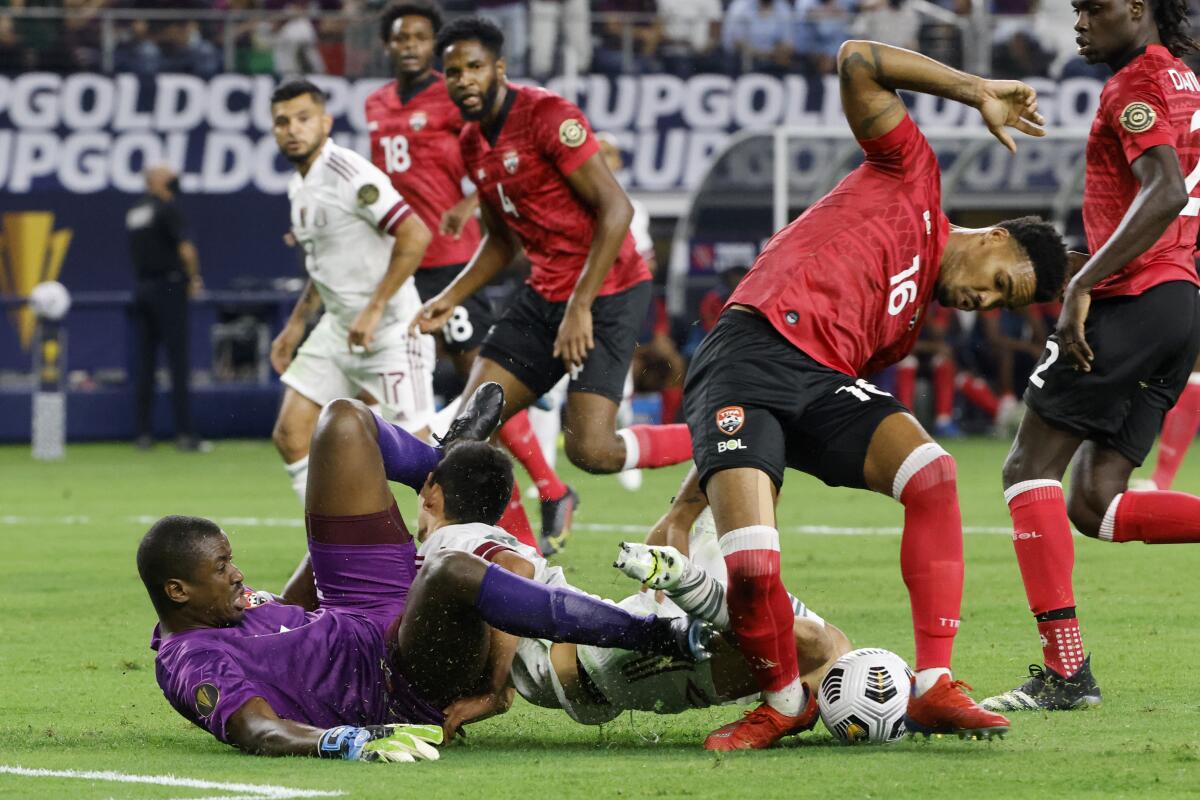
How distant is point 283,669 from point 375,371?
4838 mm

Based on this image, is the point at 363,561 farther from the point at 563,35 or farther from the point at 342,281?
the point at 563,35

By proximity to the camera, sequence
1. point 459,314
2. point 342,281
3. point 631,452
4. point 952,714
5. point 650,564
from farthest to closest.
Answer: point 459,314
point 342,281
point 631,452
point 952,714
point 650,564

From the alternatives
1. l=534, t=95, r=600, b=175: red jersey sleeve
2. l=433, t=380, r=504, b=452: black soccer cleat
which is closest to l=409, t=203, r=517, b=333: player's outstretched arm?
l=534, t=95, r=600, b=175: red jersey sleeve

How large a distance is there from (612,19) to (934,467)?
17.0 meters

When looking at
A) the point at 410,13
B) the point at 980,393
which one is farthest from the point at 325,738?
the point at 980,393

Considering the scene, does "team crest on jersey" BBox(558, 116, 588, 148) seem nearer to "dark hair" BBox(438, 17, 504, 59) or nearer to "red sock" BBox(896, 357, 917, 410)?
"dark hair" BBox(438, 17, 504, 59)

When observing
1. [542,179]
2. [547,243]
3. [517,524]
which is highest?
[542,179]

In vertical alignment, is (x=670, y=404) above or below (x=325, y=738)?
below

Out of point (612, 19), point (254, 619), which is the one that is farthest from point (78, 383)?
point (254, 619)

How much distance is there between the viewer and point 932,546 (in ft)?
18.3

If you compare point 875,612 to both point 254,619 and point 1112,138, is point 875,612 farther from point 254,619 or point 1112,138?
point 254,619

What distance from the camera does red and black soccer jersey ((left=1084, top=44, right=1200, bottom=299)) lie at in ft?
20.5

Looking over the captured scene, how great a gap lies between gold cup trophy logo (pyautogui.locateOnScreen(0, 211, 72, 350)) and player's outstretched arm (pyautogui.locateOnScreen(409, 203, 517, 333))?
1269 centimetres

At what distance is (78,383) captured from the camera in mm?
21125
